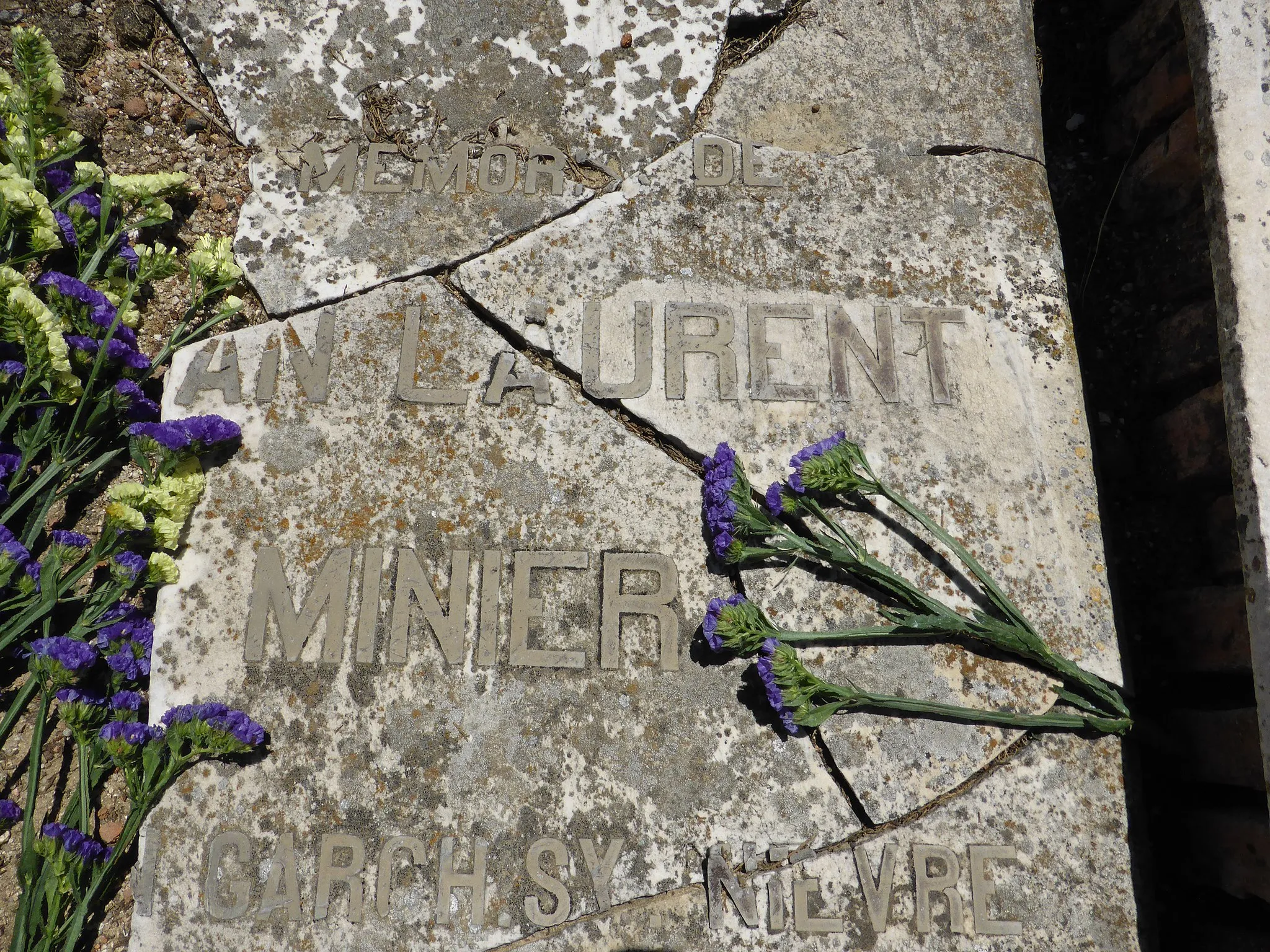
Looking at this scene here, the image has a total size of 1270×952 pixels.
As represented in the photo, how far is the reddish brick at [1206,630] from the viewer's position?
178 cm

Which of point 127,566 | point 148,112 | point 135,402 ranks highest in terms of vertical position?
point 148,112

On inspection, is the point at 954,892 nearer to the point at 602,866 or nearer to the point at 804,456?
the point at 602,866

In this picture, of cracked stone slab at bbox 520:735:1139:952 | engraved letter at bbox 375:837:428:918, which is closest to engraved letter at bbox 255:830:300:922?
engraved letter at bbox 375:837:428:918

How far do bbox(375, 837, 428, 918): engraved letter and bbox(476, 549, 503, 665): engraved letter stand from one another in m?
0.39

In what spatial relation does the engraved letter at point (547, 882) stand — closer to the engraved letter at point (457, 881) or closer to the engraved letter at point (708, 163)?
the engraved letter at point (457, 881)

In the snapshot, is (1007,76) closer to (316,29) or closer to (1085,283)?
(1085,283)

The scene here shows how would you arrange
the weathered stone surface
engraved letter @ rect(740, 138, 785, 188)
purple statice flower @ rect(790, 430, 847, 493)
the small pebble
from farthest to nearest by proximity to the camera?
1. the small pebble
2. engraved letter @ rect(740, 138, 785, 188)
3. purple statice flower @ rect(790, 430, 847, 493)
4. the weathered stone surface

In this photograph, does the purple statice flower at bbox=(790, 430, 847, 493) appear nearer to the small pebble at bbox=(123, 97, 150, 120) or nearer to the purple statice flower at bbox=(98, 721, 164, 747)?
the purple statice flower at bbox=(98, 721, 164, 747)

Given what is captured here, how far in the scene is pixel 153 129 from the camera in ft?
7.33

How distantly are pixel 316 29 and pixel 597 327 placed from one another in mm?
1152

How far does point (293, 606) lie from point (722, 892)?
1.13 m

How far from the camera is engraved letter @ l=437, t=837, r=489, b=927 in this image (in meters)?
1.69

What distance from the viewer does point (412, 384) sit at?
77.4 inches

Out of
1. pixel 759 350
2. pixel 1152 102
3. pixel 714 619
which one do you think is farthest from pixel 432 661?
pixel 1152 102
